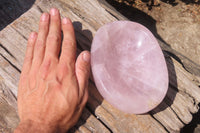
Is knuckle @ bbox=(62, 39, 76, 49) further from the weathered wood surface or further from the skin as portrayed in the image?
the weathered wood surface

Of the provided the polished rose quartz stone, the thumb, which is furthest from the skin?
the polished rose quartz stone

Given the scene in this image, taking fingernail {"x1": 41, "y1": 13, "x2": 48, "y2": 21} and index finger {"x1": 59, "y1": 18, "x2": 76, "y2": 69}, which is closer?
index finger {"x1": 59, "y1": 18, "x2": 76, "y2": 69}

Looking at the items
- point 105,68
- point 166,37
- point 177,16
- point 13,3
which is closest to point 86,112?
point 105,68

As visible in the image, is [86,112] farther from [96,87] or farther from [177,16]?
[177,16]

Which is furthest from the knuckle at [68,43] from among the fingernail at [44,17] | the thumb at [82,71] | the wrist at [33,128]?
the wrist at [33,128]

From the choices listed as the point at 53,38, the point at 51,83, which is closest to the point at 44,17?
the point at 53,38
